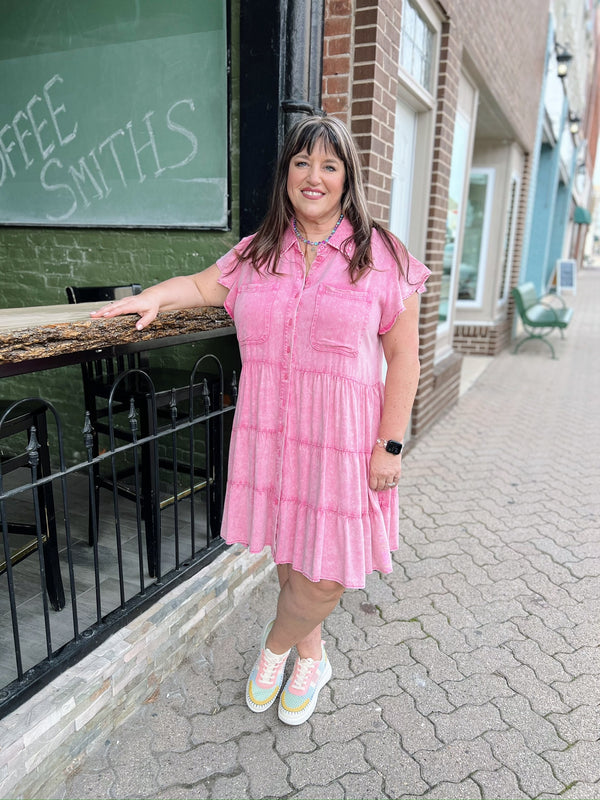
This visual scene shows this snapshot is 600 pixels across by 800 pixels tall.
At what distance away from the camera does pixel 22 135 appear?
3.63 m

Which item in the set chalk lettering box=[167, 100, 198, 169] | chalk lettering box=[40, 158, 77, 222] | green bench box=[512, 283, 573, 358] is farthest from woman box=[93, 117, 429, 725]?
green bench box=[512, 283, 573, 358]

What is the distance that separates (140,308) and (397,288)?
33.7 inches

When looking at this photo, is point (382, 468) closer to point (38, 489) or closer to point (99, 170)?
point (38, 489)

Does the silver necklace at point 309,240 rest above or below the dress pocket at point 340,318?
above

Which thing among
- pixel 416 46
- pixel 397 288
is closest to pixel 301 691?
pixel 397 288

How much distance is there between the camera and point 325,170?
1.79 metres

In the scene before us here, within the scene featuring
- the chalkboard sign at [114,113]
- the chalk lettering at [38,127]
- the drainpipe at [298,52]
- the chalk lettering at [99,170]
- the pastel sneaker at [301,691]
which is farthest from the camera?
the chalk lettering at [38,127]

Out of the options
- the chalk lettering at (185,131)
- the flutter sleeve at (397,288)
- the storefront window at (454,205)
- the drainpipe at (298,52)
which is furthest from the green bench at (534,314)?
the flutter sleeve at (397,288)

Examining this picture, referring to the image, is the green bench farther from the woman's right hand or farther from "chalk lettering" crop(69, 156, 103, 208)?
the woman's right hand

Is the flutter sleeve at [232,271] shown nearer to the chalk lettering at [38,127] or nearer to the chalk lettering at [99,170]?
the chalk lettering at [99,170]

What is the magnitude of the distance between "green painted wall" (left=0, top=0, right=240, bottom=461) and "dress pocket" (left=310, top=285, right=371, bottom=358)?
1425mm

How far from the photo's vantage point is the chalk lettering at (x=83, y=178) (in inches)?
136

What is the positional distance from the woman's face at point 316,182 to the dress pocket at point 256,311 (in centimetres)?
26

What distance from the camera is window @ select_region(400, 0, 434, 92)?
3.69 metres
